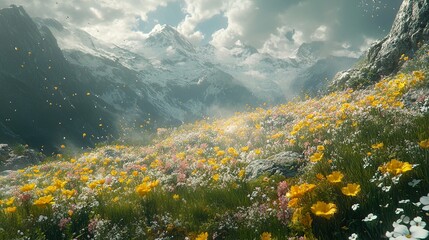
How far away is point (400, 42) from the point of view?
64.8 ft

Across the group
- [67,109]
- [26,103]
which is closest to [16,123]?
[26,103]

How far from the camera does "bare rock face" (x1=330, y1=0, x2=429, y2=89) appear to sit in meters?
18.5

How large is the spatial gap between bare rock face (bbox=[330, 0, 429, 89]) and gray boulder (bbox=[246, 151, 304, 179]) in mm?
12257

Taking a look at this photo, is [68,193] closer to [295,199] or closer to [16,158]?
[295,199]

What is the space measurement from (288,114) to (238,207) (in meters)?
10.8

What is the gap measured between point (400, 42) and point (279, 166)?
640 inches

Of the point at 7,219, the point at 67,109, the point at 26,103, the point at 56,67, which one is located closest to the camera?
the point at 7,219

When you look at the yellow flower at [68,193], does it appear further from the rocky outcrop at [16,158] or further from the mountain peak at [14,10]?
the mountain peak at [14,10]

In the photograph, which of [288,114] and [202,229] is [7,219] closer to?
[202,229]

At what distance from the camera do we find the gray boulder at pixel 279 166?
7.41 metres

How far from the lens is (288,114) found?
1591cm

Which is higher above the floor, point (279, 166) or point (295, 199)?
point (279, 166)

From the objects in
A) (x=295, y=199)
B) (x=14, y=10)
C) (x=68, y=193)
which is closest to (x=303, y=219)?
(x=295, y=199)

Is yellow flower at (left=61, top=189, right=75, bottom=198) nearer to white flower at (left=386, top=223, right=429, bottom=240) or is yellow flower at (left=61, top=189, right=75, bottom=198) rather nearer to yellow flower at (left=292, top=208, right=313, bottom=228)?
yellow flower at (left=292, top=208, right=313, bottom=228)
